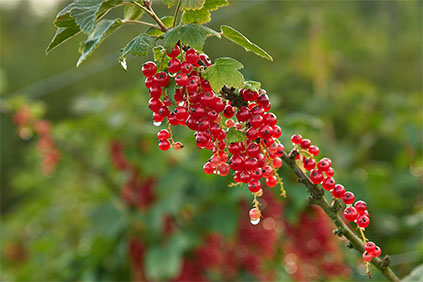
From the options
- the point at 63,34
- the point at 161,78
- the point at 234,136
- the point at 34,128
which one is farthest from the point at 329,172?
the point at 34,128

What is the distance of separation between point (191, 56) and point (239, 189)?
938 millimetres

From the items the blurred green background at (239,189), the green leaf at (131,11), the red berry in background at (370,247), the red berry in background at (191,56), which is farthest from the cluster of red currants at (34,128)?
the red berry in background at (370,247)

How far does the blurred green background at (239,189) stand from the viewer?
1.64 m

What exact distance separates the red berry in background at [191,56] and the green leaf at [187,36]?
21mm

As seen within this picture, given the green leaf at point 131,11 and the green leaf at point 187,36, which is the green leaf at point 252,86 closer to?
the green leaf at point 187,36

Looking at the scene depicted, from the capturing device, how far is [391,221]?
6.17 feet

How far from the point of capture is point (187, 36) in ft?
1.73

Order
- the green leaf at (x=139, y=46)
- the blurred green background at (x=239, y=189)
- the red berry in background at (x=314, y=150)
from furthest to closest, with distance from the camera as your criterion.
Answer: the blurred green background at (x=239, y=189)
the red berry in background at (x=314, y=150)
the green leaf at (x=139, y=46)

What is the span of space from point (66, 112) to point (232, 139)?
4872 mm

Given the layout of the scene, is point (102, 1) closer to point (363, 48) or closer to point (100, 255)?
point (100, 255)

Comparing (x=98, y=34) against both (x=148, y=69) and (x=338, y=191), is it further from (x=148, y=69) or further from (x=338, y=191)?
(x=338, y=191)

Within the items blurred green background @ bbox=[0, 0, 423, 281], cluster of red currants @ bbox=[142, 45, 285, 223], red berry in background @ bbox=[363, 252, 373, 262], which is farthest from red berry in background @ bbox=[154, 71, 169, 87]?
blurred green background @ bbox=[0, 0, 423, 281]

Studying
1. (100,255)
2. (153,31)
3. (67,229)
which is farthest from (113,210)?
(153,31)

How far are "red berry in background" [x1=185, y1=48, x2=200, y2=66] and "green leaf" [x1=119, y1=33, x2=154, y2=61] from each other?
0.14 ft
